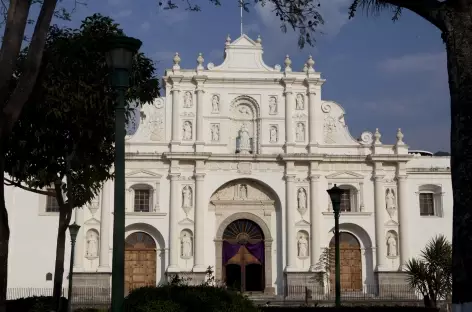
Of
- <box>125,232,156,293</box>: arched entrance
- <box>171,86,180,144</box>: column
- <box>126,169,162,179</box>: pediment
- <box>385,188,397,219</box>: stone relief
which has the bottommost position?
<box>125,232,156,293</box>: arched entrance

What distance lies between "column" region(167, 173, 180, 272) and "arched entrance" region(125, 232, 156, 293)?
1225mm

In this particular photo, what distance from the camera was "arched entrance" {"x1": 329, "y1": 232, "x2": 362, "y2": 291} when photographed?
118 ft

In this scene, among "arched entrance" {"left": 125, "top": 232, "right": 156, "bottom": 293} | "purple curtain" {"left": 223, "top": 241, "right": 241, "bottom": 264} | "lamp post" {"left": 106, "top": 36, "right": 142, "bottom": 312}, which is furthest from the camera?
"purple curtain" {"left": 223, "top": 241, "right": 241, "bottom": 264}

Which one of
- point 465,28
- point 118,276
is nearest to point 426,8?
point 465,28

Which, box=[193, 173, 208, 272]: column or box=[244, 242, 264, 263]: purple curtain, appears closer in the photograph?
box=[193, 173, 208, 272]: column

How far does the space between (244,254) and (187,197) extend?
172 inches

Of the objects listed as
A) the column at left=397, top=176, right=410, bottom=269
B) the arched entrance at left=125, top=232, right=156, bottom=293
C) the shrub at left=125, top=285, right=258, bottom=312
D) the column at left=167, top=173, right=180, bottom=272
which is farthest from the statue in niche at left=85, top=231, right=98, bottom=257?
the shrub at left=125, top=285, right=258, bottom=312

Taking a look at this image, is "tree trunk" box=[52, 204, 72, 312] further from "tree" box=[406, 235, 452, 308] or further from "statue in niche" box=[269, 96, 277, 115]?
"statue in niche" box=[269, 96, 277, 115]

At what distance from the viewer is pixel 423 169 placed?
123 ft

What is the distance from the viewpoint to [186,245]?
35.6m

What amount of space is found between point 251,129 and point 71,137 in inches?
794

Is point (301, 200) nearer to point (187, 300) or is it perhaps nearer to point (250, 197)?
point (250, 197)

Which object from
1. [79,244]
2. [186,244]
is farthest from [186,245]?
[79,244]

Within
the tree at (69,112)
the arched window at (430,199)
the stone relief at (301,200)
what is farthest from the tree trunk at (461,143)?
the arched window at (430,199)
